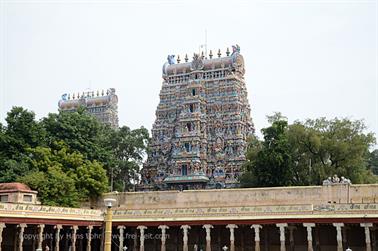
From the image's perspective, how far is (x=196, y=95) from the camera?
2477 inches

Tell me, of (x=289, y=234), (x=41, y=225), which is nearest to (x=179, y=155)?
(x=289, y=234)

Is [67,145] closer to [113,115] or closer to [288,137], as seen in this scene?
[288,137]

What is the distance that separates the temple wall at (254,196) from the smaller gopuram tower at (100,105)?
41645 millimetres

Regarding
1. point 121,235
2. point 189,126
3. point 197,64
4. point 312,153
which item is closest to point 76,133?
point 121,235

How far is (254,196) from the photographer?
37.7 m

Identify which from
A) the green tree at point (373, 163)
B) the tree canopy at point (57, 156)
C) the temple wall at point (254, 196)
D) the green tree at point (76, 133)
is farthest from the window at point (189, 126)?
the green tree at point (373, 163)

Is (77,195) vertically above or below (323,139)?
below

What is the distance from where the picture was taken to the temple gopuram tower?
197 feet

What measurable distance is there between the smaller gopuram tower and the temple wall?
137 feet

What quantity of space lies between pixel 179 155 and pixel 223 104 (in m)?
8.85

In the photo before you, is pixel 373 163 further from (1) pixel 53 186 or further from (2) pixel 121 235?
(1) pixel 53 186

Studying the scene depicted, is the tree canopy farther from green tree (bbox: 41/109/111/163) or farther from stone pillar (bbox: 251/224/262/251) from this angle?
stone pillar (bbox: 251/224/262/251)

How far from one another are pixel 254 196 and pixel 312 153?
956 centimetres

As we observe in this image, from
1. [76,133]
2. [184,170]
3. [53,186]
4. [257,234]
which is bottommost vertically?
[257,234]
